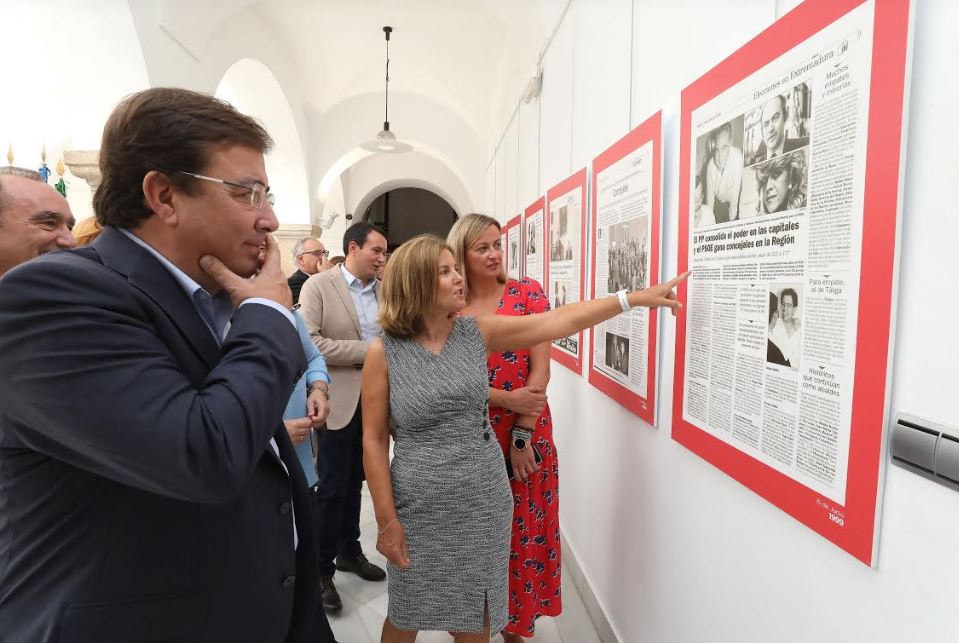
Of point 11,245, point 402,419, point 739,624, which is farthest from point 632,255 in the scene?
point 11,245

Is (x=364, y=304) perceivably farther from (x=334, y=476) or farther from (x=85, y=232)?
(x=85, y=232)

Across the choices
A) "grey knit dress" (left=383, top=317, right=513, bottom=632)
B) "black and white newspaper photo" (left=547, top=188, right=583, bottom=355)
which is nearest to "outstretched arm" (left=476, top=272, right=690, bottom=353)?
"grey knit dress" (left=383, top=317, right=513, bottom=632)

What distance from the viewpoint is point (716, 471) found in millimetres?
1725

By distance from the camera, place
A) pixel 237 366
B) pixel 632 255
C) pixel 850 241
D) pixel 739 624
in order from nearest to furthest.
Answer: pixel 237 366 < pixel 850 241 < pixel 739 624 < pixel 632 255

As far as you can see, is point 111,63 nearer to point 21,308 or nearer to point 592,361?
point 592,361

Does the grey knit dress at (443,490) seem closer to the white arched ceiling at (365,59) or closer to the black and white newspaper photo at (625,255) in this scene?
the black and white newspaper photo at (625,255)

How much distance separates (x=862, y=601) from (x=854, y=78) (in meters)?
1.06

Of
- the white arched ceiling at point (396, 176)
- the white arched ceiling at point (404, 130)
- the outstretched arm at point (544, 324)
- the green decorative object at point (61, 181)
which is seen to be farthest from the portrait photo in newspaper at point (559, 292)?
the white arched ceiling at point (396, 176)

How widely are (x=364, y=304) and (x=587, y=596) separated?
6.89 ft

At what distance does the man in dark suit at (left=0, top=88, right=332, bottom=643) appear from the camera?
79 centimetres

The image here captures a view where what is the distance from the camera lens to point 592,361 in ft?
9.82

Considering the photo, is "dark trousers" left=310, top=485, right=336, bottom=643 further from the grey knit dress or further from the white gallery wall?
the white gallery wall

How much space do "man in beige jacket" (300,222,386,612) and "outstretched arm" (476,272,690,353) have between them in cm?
114

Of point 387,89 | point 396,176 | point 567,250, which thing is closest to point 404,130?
point 387,89
